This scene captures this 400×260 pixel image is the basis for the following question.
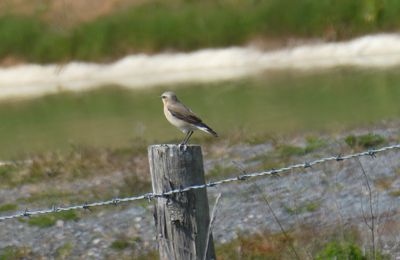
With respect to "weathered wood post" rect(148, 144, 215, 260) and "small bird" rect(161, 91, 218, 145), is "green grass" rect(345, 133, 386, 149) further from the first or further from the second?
"weathered wood post" rect(148, 144, 215, 260)

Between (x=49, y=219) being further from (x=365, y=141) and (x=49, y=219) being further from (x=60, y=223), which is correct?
(x=365, y=141)

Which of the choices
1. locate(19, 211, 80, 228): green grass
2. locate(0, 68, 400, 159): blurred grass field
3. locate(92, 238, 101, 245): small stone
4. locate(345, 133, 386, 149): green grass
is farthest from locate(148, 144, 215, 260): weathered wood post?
locate(0, 68, 400, 159): blurred grass field

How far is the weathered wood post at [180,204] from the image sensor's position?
6.15m

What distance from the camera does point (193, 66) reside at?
4619cm

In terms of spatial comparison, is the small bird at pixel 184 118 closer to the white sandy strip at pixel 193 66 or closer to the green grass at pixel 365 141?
the green grass at pixel 365 141

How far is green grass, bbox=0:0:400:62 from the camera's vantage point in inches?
1884

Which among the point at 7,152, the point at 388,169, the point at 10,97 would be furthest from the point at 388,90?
the point at 10,97

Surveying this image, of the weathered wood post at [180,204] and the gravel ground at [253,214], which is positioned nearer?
the weathered wood post at [180,204]

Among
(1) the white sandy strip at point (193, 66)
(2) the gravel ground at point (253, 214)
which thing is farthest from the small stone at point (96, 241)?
(1) the white sandy strip at point (193, 66)

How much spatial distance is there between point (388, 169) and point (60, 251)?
16.7ft

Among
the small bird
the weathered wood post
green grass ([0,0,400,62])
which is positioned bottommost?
the weathered wood post

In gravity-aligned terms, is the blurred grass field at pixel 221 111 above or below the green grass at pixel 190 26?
below

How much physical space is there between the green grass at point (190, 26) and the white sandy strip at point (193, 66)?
5.28 feet

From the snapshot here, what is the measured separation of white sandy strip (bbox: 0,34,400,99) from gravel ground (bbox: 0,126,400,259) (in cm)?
2339
